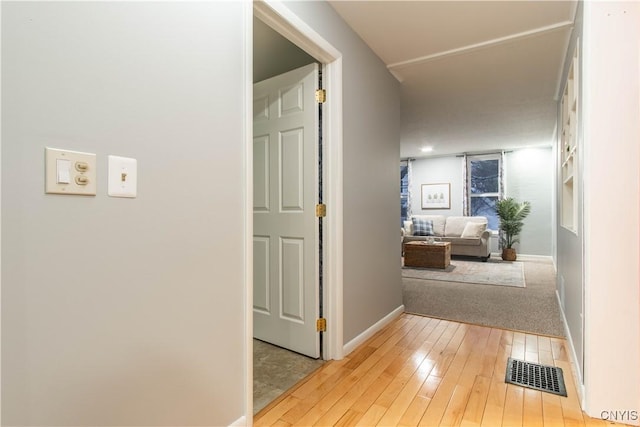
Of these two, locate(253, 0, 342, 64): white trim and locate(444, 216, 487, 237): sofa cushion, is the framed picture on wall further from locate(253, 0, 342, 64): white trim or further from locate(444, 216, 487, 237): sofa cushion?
locate(253, 0, 342, 64): white trim

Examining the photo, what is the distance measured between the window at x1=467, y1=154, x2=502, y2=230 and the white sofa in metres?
0.52

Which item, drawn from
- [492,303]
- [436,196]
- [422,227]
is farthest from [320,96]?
[436,196]

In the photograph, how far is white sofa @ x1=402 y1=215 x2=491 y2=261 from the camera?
22.5 ft

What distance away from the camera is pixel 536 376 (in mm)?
2033

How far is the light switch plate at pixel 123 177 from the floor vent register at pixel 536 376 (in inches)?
86.1

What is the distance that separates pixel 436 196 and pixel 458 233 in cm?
125

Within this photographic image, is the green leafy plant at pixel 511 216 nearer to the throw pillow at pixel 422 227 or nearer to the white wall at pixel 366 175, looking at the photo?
the throw pillow at pixel 422 227

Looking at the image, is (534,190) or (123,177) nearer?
(123,177)

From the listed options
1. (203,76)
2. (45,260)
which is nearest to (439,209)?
(203,76)

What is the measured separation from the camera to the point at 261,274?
2566 mm

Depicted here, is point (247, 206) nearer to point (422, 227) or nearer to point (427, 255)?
point (427, 255)

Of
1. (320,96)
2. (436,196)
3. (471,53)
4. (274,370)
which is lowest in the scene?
(274,370)

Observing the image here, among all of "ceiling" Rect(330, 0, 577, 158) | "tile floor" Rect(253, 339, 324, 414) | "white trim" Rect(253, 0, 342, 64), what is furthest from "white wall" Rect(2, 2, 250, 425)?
"ceiling" Rect(330, 0, 577, 158)

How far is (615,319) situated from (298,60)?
2.58 meters
